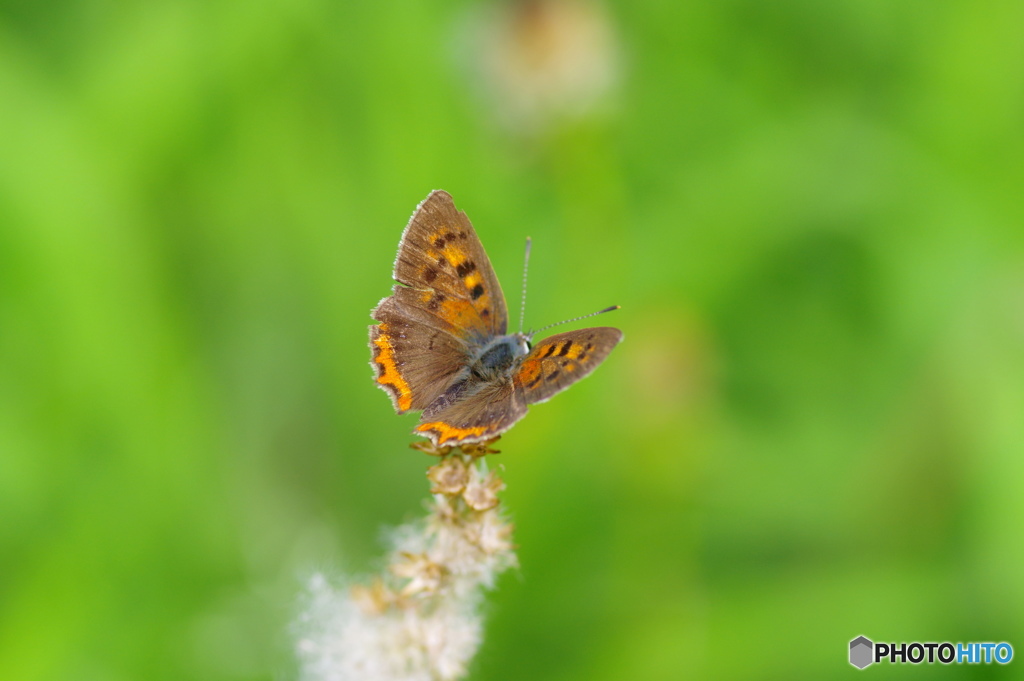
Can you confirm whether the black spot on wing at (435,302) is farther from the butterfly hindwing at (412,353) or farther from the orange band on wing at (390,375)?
the orange band on wing at (390,375)

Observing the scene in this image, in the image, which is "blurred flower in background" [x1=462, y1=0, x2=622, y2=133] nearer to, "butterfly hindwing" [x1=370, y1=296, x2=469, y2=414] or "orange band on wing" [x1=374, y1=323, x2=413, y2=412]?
"butterfly hindwing" [x1=370, y1=296, x2=469, y2=414]

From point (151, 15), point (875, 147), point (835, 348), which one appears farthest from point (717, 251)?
point (151, 15)

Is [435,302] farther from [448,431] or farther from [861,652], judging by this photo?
[861,652]

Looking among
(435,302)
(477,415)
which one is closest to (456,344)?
(435,302)

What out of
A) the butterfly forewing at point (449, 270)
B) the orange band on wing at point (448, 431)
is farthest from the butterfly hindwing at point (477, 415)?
the butterfly forewing at point (449, 270)

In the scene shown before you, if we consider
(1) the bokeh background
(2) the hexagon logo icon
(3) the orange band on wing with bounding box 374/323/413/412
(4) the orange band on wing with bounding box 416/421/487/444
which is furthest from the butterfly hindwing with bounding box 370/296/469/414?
(2) the hexagon logo icon

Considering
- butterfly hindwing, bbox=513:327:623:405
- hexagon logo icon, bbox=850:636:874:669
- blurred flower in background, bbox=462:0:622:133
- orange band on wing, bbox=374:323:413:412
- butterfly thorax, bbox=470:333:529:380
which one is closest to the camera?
butterfly hindwing, bbox=513:327:623:405
